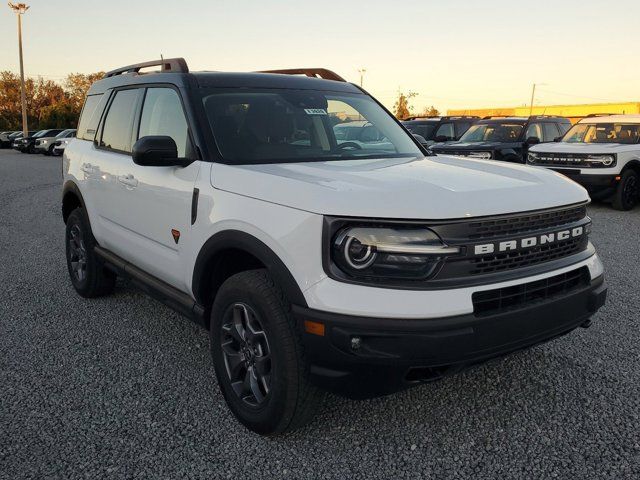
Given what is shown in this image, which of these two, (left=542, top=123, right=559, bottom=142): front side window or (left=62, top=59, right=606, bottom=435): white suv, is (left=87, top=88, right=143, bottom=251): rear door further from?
(left=542, top=123, right=559, bottom=142): front side window

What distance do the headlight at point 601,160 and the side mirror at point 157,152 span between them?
907cm

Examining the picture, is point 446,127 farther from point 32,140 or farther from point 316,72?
point 32,140

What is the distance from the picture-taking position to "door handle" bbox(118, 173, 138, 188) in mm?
3881

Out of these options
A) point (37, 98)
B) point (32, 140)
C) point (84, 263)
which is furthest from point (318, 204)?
point (37, 98)

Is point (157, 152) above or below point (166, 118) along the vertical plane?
below

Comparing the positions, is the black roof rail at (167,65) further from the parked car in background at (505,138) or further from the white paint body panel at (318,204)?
the parked car in background at (505,138)

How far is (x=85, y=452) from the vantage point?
9.18 feet

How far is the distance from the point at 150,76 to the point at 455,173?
2.24 metres

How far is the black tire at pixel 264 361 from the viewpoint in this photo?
259cm

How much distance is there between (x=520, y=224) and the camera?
2.65m

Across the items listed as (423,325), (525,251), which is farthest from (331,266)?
(525,251)

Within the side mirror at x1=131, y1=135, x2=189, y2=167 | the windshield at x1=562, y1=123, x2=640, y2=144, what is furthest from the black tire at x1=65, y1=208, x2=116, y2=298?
the windshield at x1=562, y1=123, x2=640, y2=144

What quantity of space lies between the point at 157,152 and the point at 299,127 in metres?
0.96

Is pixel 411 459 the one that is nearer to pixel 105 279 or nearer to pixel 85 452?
pixel 85 452
